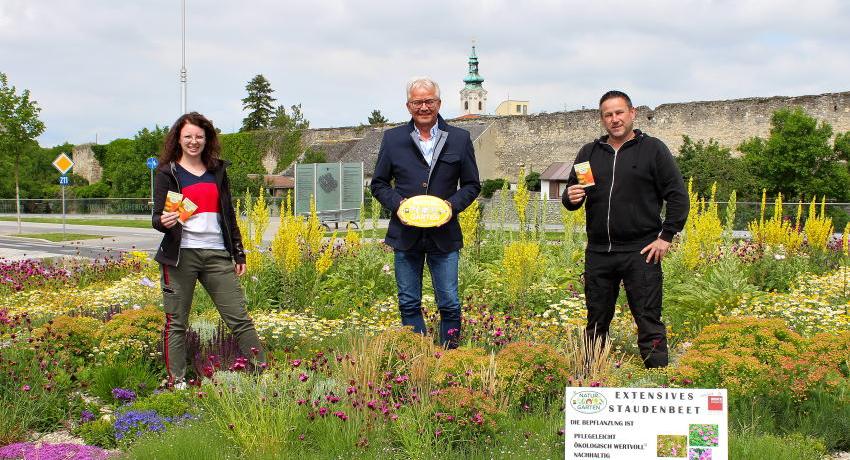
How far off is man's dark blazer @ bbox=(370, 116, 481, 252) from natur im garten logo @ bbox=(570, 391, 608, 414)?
76.3 inches

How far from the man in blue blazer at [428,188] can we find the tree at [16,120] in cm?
2526

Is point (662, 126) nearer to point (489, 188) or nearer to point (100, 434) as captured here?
point (489, 188)

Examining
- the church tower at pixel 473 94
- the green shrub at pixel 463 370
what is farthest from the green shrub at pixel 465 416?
the church tower at pixel 473 94

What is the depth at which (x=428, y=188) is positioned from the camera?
4.97 metres

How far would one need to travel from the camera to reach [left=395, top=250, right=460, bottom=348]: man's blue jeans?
16.4 ft

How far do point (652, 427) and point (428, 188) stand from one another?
233 centimetres

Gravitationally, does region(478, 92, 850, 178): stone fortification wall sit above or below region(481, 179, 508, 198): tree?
above

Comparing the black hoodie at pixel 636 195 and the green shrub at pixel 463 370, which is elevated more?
the black hoodie at pixel 636 195

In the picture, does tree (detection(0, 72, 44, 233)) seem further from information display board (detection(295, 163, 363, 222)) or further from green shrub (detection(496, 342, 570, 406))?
green shrub (detection(496, 342, 570, 406))

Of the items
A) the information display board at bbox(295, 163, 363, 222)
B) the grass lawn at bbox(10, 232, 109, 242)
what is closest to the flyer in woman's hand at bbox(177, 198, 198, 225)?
the grass lawn at bbox(10, 232, 109, 242)

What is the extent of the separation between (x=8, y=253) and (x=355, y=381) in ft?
50.1

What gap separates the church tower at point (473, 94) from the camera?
121 m

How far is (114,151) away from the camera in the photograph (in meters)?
63.7

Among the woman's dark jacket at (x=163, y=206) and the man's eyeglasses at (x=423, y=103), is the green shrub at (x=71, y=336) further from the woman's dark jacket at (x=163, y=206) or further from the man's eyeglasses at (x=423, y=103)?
the man's eyeglasses at (x=423, y=103)
